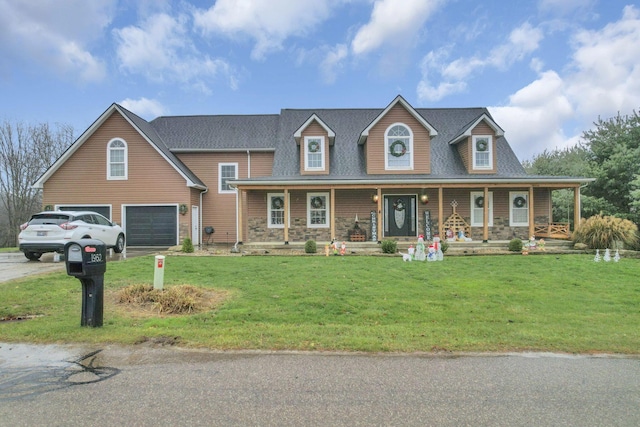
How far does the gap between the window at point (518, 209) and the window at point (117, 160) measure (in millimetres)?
18987

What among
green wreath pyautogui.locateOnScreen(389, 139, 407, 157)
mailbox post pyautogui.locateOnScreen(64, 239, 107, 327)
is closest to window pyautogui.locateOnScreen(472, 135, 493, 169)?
green wreath pyautogui.locateOnScreen(389, 139, 407, 157)

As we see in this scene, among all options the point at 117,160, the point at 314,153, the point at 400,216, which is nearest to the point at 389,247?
the point at 400,216

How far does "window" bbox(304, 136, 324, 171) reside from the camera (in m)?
17.2

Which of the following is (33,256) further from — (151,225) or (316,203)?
(316,203)

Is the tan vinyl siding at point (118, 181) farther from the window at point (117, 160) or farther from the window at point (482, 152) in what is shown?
the window at point (482, 152)

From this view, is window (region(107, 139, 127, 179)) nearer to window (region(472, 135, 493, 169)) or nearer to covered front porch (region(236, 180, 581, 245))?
covered front porch (region(236, 180, 581, 245))

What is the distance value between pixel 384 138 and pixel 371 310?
12.6 metres

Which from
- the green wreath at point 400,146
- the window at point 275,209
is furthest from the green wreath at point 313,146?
the green wreath at point 400,146

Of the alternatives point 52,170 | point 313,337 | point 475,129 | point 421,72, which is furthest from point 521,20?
point 52,170

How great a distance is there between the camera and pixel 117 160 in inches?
675

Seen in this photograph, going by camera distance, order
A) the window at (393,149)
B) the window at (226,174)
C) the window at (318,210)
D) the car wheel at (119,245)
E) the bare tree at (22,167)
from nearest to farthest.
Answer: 1. the car wheel at (119,245)
2. the window at (393,149)
3. the window at (318,210)
4. the window at (226,174)
5. the bare tree at (22,167)

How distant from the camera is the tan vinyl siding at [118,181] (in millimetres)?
16953

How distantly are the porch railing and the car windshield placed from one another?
1934cm

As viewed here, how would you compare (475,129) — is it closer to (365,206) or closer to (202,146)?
(365,206)
